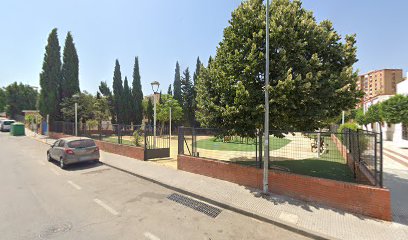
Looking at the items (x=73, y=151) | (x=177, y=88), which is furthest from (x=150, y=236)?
(x=177, y=88)

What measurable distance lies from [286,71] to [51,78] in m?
30.8

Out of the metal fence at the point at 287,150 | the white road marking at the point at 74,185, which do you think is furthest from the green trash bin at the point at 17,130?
the metal fence at the point at 287,150

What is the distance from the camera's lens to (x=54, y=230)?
4945mm

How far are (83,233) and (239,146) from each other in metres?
6.37

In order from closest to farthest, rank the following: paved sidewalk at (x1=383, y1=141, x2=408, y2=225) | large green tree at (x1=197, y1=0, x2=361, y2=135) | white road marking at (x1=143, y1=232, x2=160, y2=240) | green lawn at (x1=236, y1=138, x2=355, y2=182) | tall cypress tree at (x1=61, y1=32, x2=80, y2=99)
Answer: white road marking at (x1=143, y1=232, x2=160, y2=240) < paved sidewalk at (x1=383, y1=141, x2=408, y2=225) < large green tree at (x1=197, y1=0, x2=361, y2=135) < green lawn at (x1=236, y1=138, x2=355, y2=182) < tall cypress tree at (x1=61, y1=32, x2=80, y2=99)

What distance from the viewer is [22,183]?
8.58 metres

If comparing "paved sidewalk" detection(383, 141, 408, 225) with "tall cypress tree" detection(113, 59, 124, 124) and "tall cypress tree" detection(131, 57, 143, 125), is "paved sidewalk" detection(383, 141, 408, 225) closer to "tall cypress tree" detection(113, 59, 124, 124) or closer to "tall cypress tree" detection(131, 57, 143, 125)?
"tall cypress tree" detection(131, 57, 143, 125)

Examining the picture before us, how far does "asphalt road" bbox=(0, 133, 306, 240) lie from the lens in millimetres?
4883

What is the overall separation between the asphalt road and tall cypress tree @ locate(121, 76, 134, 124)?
27.0m

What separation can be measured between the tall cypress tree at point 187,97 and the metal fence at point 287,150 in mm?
28038

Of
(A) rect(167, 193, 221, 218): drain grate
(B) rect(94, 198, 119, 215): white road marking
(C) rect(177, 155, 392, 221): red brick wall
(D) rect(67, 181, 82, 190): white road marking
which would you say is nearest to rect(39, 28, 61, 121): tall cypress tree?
(D) rect(67, 181, 82, 190): white road marking

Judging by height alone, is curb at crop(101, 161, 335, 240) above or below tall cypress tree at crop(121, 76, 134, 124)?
below

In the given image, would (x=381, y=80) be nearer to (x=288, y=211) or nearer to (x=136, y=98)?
(x=136, y=98)

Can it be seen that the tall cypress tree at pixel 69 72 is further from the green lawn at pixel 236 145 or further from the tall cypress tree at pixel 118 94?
the green lawn at pixel 236 145
